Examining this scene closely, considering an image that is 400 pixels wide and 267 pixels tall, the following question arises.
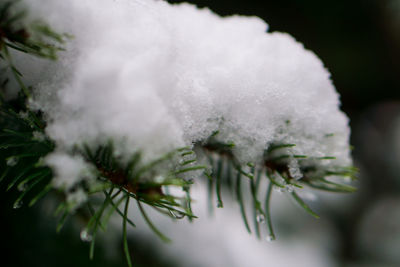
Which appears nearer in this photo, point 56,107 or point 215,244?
point 56,107

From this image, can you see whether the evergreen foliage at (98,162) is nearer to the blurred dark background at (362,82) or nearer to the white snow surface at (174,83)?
the white snow surface at (174,83)

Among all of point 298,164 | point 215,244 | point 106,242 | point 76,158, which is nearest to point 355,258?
point 215,244

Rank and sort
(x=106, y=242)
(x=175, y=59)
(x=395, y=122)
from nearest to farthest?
(x=175, y=59), (x=106, y=242), (x=395, y=122)

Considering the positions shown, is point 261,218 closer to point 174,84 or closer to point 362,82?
point 174,84

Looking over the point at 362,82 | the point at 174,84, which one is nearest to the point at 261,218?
the point at 174,84

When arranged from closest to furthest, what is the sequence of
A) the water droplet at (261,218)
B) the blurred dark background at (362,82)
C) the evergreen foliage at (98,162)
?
1. the evergreen foliage at (98,162)
2. the water droplet at (261,218)
3. the blurred dark background at (362,82)

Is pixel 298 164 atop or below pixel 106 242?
atop

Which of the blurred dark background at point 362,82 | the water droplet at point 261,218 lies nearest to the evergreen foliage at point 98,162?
the water droplet at point 261,218

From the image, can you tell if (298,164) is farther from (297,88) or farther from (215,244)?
(215,244)
